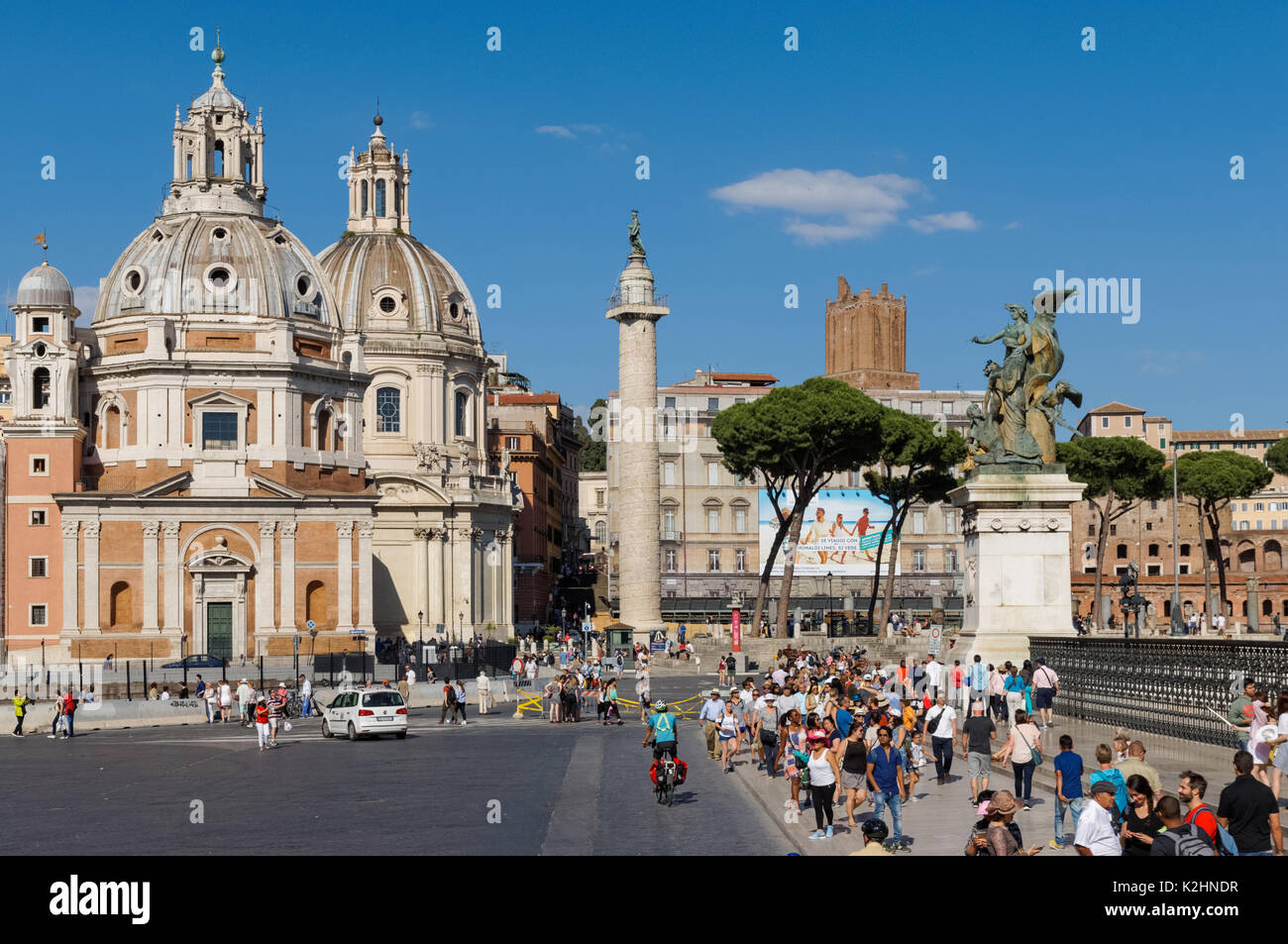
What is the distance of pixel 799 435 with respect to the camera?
7850 centimetres

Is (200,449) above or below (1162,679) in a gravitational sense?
above

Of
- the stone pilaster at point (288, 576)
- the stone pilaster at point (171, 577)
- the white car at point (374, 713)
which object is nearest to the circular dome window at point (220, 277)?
the stone pilaster at point (171, 577)

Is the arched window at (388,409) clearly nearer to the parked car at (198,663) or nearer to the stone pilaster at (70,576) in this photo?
the stone pilaster at (70,576)

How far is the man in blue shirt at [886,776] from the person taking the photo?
18844 millimetres

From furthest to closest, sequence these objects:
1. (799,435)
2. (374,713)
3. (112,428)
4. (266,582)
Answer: (799,435)
(112,428)
(266,582)
(374,713)

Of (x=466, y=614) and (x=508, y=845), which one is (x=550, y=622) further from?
(x=508, y=845)

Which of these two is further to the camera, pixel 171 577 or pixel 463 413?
pixel 463 413

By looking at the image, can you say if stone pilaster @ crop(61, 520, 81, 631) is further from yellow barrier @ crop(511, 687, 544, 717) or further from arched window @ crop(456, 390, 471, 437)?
arched window @ crop(456, 390, 471, 437)

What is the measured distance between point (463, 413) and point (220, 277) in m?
22.9

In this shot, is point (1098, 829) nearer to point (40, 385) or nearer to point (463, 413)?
point (40, 385)

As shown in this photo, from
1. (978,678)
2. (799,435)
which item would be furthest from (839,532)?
(978,678)

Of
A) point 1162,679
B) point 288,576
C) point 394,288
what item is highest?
point 394,288

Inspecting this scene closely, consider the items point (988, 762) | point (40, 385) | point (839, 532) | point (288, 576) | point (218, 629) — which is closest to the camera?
point (988, 762)
